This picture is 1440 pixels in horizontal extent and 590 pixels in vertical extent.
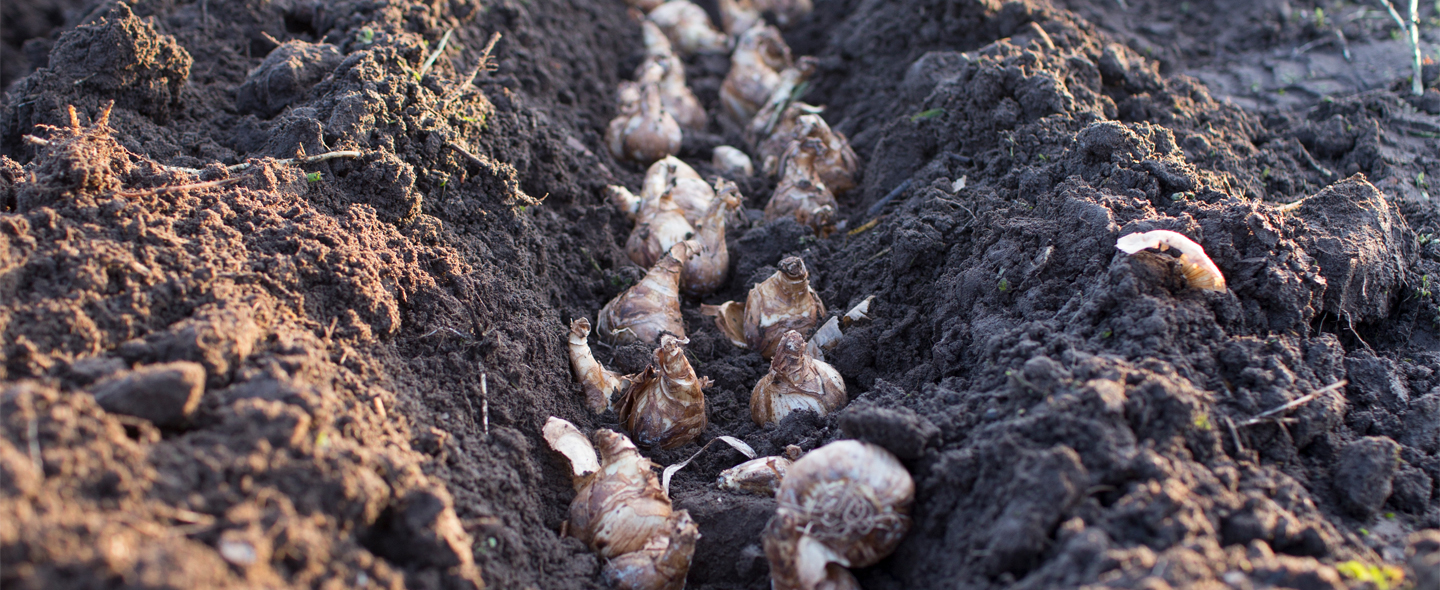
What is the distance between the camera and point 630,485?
2.45 m

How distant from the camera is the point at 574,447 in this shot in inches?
99.7

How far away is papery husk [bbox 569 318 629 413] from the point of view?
9.69 feet

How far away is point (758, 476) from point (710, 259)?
135 centimetres

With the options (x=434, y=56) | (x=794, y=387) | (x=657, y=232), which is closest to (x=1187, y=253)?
(x=794, y=387)

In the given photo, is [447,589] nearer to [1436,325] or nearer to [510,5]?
[1436,325]

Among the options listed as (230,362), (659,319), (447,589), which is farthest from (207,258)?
(659,319)

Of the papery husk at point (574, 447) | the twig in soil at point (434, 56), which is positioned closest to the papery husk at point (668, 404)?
the papery husk at point (574, 447)

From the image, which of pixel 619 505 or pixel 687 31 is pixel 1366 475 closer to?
pixel 619 505

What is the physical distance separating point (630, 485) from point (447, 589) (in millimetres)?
638

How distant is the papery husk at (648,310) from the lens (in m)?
3.27

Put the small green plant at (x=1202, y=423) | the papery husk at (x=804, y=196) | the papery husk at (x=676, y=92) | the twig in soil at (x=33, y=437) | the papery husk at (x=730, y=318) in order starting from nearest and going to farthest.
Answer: the twig in soil at (x=33, y=437)
the small green plant at (x=1202, y=423)
the papery husk at (x=730, y=318)
the papery husk at (x=804, y=196)
the papery husk at (x=676, y=92)

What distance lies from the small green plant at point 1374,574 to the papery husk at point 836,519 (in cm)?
95

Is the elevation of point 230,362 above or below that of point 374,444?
above

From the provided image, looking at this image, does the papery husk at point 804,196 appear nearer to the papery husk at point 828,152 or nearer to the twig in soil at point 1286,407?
the papery husk at point 828,152
